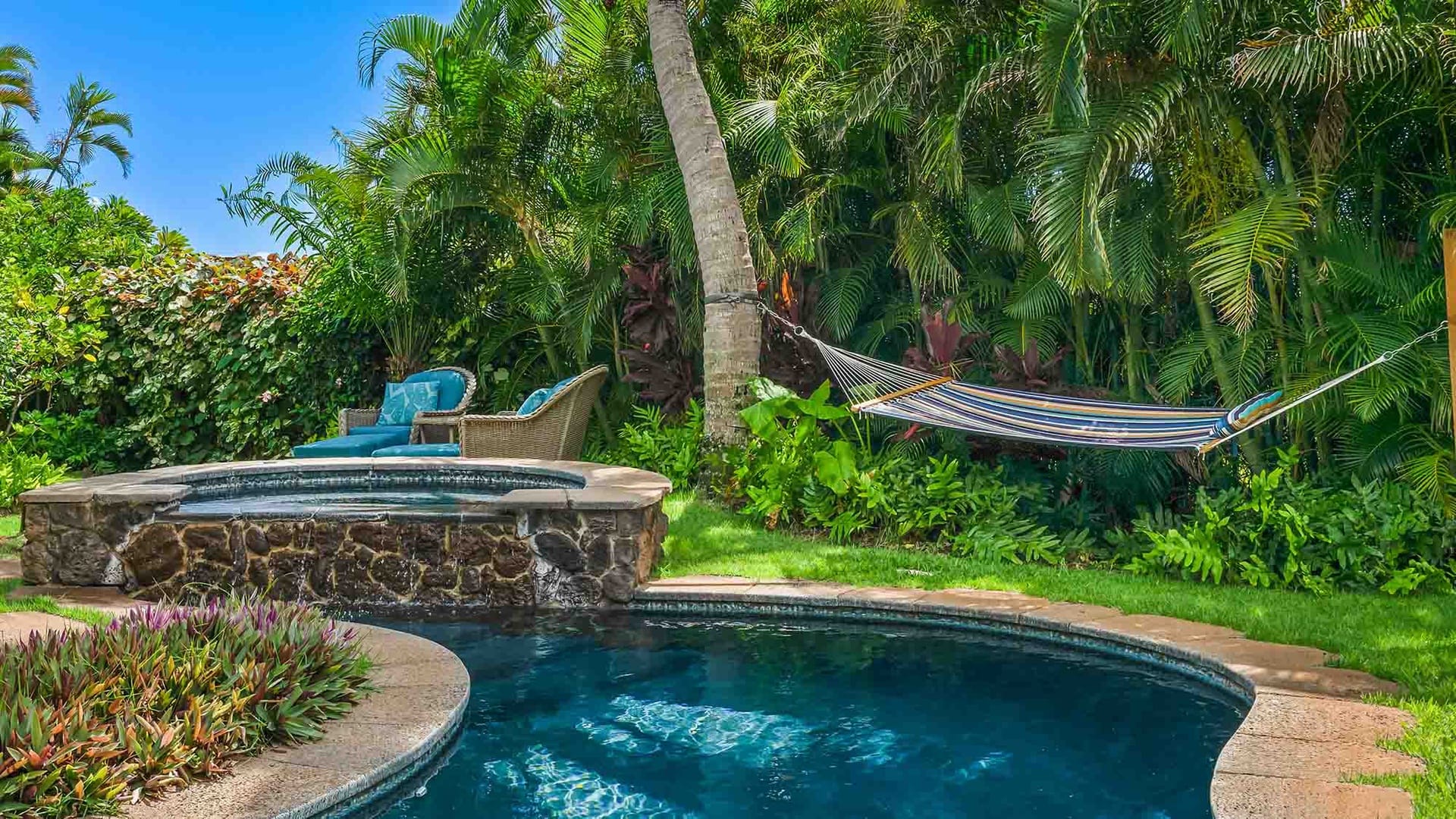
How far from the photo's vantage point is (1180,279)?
224 inches

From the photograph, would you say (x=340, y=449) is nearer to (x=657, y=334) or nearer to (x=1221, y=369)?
(x=657, y=334)

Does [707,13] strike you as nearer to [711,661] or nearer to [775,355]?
[775,355]

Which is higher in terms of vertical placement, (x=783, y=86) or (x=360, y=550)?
(x=783, y=86)

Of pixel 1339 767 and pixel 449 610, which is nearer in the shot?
pixel 1339 767

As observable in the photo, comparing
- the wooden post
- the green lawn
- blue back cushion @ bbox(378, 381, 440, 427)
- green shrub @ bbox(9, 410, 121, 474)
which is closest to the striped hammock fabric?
the wooden post

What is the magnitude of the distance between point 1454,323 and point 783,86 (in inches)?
197

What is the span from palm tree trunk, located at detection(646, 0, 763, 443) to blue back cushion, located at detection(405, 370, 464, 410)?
2.73 metres

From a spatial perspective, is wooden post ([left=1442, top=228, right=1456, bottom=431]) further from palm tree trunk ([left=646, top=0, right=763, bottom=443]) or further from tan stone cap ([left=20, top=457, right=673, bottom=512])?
palm tree trunk ([left=646, top=0, right=763, bottom=443])

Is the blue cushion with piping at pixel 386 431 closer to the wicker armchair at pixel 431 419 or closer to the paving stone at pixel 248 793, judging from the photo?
the wicker armchair at pixel 431 419

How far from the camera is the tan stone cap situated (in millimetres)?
4699

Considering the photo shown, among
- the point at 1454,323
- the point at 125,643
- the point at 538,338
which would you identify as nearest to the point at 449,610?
the point at 125,643

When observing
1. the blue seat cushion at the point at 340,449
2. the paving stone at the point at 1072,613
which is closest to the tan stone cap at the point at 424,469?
the blue seat cushion at the point at 340,449

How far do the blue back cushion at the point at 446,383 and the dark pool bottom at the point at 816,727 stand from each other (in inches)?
168

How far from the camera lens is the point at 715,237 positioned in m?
6.33
